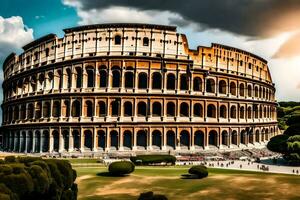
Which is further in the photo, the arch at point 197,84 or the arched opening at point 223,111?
the arched opening at point 223,111

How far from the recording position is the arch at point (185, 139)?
55.6 metres

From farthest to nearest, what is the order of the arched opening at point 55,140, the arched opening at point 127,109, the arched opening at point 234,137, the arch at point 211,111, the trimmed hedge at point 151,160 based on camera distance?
the arched opening at point 234,137 < the arch at point 211,111 < the arched opening at point 55,140 < the arched opening at point 127,109 < the trimmed hedge at point 151,160

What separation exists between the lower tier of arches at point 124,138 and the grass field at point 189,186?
17530 mm

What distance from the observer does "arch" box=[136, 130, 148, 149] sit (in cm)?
5394

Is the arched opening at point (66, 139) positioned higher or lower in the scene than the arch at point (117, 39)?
lower

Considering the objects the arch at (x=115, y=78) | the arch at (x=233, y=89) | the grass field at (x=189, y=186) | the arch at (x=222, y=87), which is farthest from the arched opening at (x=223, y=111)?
the grass field at (x=189, y=186)

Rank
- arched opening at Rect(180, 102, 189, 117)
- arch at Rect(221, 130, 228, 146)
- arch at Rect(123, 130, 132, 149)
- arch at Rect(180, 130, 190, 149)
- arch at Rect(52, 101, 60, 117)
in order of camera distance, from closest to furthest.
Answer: arch at Rect(123, 130, 132, 149), arch at Rect(180, 130, 190, 149), arched opening at Rect(180, 102, 189, 117), arch at Rect(52, 101, 60, 117), arch at Rect(221, 130, 228, 146)

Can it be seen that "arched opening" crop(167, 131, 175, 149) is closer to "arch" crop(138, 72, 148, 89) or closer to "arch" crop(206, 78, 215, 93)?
"arch" crop(138, 72, 148, 89)

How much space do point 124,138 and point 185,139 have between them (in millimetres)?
8955

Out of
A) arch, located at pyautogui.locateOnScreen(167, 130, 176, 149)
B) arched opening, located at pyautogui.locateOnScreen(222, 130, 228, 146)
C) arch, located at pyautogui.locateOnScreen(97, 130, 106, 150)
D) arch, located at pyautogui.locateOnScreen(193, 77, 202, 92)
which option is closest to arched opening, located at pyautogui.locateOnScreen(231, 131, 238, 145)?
arched opening, located at pyautogui.locateOnScreen(222, 130, 228, 146)

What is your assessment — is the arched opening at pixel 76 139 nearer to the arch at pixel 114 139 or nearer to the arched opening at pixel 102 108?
the arched opening at pixel 102 108

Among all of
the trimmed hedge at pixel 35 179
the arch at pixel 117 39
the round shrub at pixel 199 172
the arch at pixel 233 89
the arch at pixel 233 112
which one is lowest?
the round shrub at pixel 199 172

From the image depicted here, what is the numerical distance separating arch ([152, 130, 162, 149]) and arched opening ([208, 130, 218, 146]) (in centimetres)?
834

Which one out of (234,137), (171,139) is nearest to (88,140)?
(171,139)
